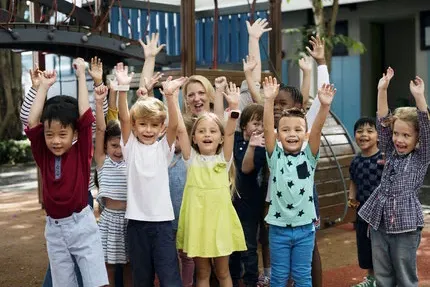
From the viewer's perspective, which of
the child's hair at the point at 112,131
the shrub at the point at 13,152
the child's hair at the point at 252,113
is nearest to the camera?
the child's hair at the point at 112,131

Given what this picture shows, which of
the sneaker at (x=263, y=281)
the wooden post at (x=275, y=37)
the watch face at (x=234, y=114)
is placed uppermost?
the wooden post at (x=275, y=37)

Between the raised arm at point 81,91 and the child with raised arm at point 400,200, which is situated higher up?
the raised arm at point 81,91

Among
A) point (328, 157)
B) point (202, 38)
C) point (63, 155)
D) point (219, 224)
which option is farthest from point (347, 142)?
point (63, 155)

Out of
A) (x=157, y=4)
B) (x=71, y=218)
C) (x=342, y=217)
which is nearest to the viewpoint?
(x=71, y=218)

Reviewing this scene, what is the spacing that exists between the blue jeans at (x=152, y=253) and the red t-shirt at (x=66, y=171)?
0.39 metres

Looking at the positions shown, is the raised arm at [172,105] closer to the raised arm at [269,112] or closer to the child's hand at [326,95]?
the raised arm at [269,112]

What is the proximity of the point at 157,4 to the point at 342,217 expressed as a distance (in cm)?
364

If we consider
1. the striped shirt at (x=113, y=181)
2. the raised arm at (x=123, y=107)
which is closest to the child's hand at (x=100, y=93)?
the raised arm at (x=123, y=107)

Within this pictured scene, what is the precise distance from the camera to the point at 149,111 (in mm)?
3859

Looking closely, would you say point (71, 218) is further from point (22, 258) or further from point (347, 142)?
point (347, 142)

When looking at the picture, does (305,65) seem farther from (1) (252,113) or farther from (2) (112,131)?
(2) (112,131)

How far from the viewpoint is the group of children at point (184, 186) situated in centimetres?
362

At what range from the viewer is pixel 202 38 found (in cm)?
852

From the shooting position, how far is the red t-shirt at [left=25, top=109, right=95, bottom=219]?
359 centimetres
